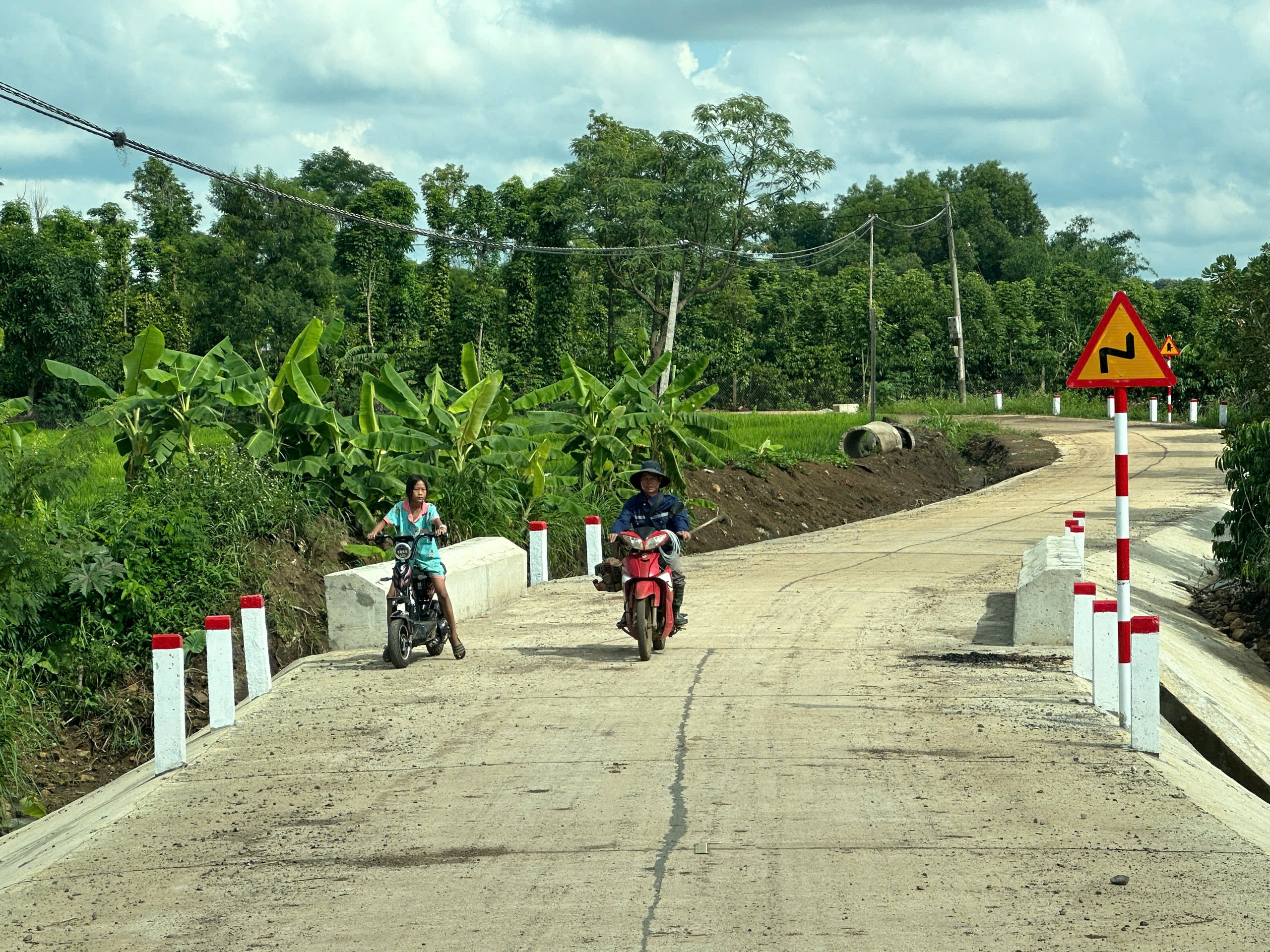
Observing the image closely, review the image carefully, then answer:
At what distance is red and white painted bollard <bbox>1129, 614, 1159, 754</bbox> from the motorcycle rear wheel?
4015mm

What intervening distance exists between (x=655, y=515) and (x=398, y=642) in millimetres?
2275

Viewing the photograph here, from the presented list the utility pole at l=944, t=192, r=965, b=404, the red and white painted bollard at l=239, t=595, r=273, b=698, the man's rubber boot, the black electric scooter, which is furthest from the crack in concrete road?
the utility pole at l=944, t=192, r=965, b=404

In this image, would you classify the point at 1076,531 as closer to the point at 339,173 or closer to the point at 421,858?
the point at 421,858

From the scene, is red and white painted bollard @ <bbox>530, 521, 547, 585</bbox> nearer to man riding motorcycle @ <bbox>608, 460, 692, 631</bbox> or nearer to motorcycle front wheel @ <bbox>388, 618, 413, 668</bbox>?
man riding motorcycle @ <bbox>608, 460, 692, 631</bbox>

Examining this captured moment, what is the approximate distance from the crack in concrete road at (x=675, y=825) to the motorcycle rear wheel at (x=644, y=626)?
1385mm

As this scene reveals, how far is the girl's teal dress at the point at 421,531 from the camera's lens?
10922 mm

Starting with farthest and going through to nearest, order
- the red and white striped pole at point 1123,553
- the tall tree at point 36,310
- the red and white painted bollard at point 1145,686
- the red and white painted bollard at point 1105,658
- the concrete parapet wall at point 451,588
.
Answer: the tall tree at point 36,310 → the concrete parapet wall at point 451,588 → the red and white painted bollard at point 1105,658 → the red and white striped pole at point 1123,553 → the red and white painted bollard at point 1145,686

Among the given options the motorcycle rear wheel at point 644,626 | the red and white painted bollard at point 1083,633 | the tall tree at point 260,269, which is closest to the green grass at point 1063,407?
the tall tree at point 260,269

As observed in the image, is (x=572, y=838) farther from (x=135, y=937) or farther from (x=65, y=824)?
(x=65, y=824)

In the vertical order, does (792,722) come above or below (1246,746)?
above

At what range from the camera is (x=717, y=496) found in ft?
77.8

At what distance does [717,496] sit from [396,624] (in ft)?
43.8

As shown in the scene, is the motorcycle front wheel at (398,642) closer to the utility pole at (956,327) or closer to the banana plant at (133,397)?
the banana plant at (133,397)

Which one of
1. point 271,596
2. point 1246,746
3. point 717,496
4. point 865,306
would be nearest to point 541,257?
point 865,306
